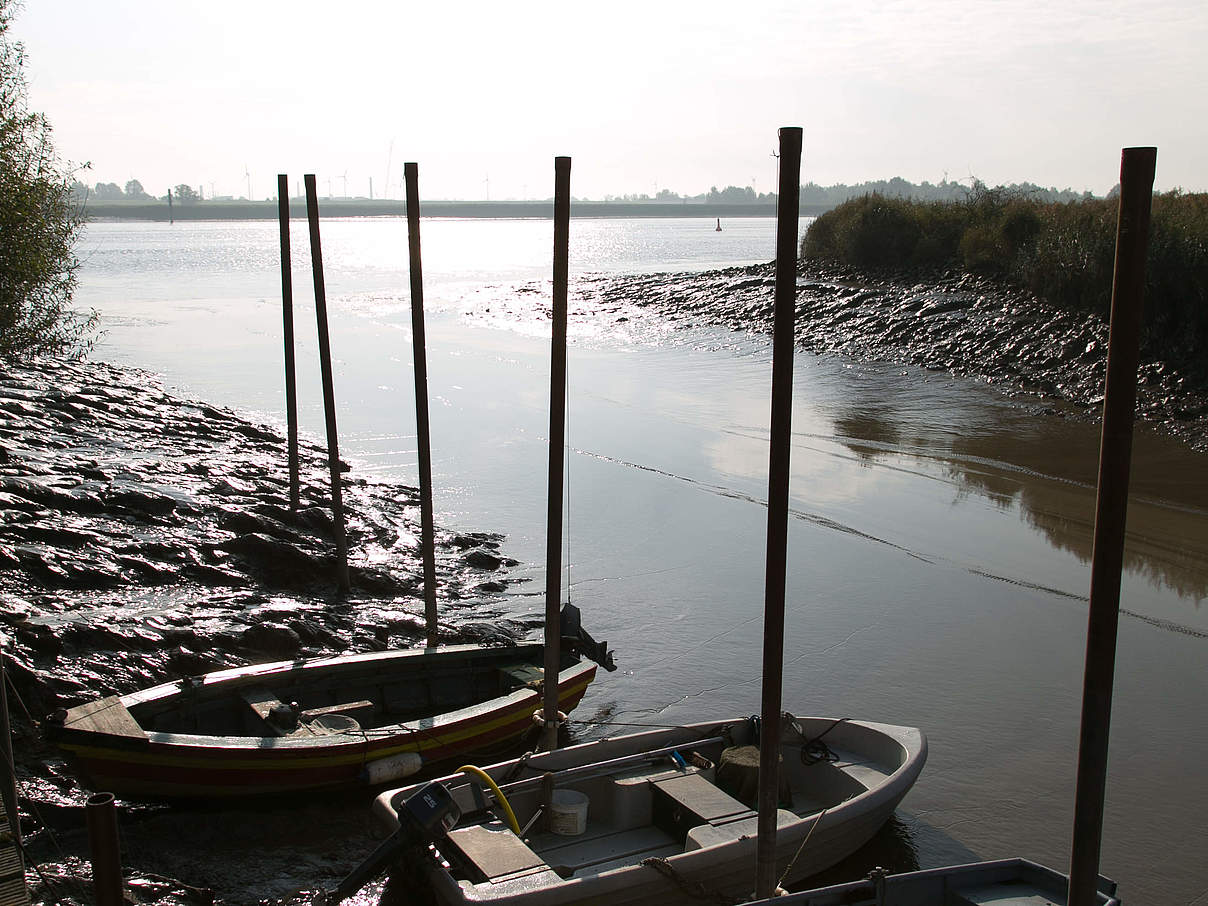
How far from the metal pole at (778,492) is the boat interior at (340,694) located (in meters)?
3.76

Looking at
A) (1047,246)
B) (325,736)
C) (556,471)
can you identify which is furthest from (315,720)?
(1047,246)

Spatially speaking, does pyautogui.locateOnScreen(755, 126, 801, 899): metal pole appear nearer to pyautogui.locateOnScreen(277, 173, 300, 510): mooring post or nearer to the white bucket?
the white bucket

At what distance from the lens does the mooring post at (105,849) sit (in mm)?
5520

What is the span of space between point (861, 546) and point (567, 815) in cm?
1081

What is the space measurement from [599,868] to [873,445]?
18.7 meters

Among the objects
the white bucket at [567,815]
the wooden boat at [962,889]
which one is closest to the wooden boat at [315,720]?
the white bucket at [567,815]

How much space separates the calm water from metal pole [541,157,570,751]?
1551mm

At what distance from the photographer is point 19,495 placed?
47.3 feet

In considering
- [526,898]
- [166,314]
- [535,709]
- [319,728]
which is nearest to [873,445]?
[535,709]

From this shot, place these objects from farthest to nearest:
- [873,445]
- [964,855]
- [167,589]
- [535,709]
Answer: [873,445] < [167,589] < [535,709] < [964,855]

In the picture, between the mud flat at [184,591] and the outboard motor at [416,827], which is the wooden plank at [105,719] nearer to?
the mud flat at [184,591]

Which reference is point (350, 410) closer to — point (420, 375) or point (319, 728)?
point (420, 375)

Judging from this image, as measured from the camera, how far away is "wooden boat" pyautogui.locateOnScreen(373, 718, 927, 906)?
24.2ft

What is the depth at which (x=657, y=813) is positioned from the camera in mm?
8555
